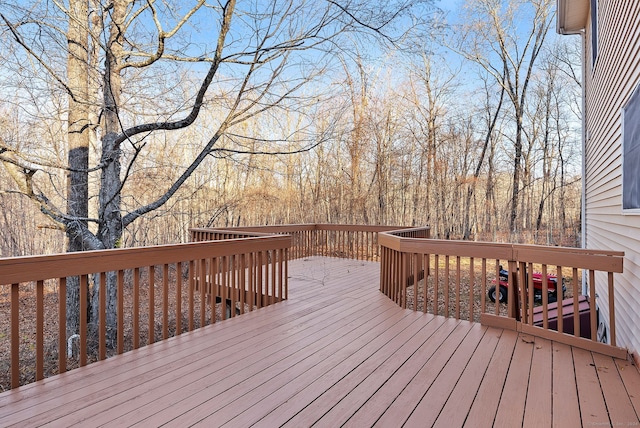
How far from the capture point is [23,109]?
16.8 ft

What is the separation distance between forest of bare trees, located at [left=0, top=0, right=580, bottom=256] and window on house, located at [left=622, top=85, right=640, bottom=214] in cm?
343

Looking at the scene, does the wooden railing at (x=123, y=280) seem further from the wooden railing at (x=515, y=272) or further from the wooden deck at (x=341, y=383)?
the wooden railing at (x=515, y=272)

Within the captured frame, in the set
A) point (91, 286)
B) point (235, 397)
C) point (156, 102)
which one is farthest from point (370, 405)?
Result: point (91, 286)

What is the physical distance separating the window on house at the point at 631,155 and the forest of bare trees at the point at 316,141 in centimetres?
343

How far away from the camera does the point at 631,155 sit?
2893 mm

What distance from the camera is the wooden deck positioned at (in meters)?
1.88

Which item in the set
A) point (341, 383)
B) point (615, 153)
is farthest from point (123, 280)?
point (615, 153)

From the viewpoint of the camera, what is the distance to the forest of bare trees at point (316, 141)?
17.4 feet

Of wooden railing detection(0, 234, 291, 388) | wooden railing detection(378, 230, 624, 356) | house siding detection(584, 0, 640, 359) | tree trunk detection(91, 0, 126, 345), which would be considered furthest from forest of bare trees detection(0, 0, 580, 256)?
house siding detection(584, 0, 640, 359)

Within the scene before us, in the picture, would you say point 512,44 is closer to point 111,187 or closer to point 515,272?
point 515,272

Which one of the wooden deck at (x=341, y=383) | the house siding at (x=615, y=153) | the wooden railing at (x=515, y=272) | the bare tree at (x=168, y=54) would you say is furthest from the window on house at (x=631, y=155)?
the bare tree at (x=168, y=54)

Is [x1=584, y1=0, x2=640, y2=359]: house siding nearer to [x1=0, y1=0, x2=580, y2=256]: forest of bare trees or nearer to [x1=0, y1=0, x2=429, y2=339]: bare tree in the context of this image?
[x1=0, y1=0, x2=429, y2=339]: bare tree

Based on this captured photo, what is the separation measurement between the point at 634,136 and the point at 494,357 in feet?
6.81

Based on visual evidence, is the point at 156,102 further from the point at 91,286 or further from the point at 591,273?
the point at 591,273
